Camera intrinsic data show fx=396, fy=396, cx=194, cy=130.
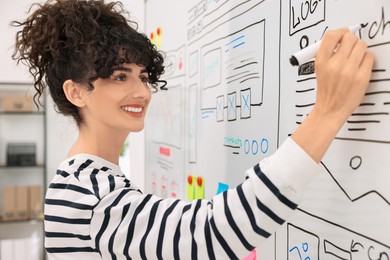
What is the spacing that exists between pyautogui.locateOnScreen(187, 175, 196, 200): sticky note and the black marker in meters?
0.73

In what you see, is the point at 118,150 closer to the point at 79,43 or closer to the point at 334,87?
the point at 79,43

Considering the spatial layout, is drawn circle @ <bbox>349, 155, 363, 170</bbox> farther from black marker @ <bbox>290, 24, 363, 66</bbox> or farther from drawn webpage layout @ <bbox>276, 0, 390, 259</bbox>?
black marker @ <bbox>290, 24, 363, 66</bbox>

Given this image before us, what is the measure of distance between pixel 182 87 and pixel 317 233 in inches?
30.1

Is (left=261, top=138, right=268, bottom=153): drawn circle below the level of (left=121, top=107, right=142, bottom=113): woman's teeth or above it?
below

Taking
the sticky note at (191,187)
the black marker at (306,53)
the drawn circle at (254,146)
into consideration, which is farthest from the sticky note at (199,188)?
the black marker at (306,53)

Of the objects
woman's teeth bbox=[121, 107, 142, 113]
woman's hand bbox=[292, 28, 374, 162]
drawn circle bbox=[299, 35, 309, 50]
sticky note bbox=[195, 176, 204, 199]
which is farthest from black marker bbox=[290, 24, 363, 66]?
sticky note bbox=[195, 176, 204, 199]

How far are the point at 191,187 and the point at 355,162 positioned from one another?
713mm

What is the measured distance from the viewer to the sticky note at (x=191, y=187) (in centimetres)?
124

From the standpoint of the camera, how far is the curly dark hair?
78 centimetres

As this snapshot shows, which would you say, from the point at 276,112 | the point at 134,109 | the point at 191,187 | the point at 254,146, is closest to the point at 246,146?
the point at 254,146

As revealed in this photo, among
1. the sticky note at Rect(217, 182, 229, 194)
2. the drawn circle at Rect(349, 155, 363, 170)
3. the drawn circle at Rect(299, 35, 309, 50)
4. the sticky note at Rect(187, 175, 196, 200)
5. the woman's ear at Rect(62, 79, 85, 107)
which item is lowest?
the sticky note at Rect(187, 175, 196, 200)

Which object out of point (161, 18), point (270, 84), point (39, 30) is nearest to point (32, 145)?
point (161, 18)

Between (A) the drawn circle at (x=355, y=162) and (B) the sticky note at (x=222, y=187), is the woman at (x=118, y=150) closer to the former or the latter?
(A) the drawn circle at (x=355, y=162)

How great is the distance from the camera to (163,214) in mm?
620
